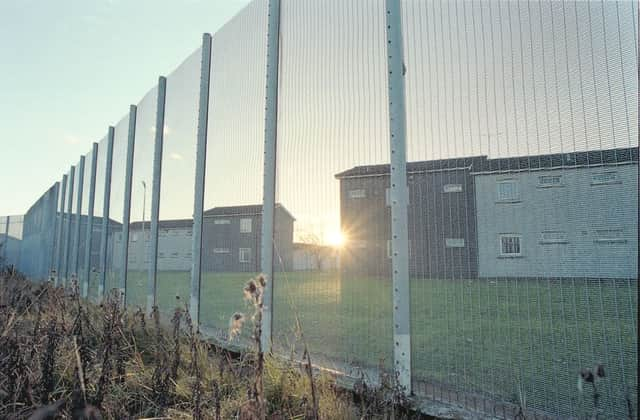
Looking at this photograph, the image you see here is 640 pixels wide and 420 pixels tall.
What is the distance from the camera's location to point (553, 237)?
1.93m

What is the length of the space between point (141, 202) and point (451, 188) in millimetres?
5101

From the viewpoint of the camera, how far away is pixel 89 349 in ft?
10.6

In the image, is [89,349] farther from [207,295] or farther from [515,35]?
[515,35]

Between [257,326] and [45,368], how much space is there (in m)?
1.76

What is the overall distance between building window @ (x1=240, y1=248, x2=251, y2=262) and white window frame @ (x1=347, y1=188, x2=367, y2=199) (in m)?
1.46

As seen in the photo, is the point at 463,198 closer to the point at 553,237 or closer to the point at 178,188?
the point at 553,237

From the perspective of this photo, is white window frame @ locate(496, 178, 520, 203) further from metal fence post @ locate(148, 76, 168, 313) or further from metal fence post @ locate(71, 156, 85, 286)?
metal fence post @ locate(71, 156, 85, 286)

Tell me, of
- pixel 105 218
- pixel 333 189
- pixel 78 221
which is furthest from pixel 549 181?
pixel 78 221

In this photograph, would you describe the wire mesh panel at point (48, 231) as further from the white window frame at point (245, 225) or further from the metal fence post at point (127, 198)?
the white window frame at point (245, 225)

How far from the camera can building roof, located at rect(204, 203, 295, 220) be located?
3.58 meters

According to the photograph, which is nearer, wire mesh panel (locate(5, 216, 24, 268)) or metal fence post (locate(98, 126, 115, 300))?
metal fence post (locate(98, 126, 115, 300))

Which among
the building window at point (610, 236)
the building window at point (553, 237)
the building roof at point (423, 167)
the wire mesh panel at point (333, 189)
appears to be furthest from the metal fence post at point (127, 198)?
the building window at point (610, 236)

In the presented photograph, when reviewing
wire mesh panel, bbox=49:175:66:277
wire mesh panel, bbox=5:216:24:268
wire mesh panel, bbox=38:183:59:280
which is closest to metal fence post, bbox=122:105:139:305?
wire mesh panel, bbox=49:175:66:277

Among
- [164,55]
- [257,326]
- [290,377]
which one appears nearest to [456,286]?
[290,377]
